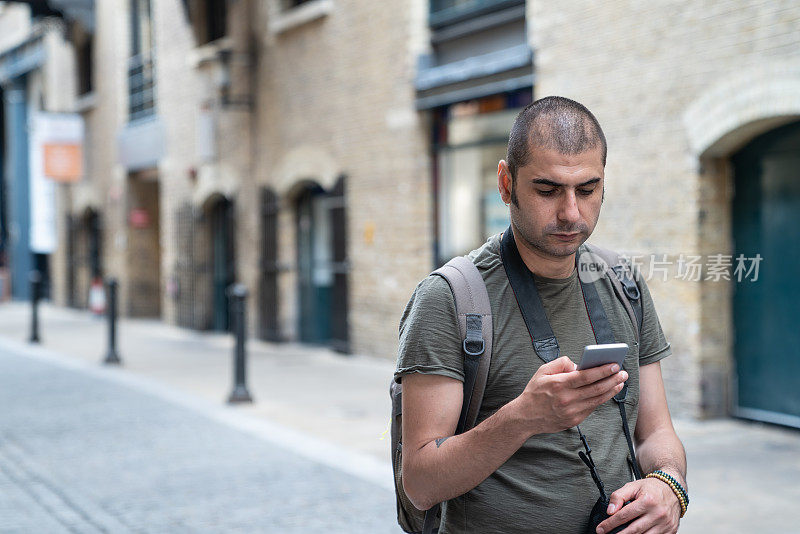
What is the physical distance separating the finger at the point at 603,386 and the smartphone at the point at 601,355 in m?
0.03

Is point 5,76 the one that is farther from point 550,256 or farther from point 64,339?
point 550,256

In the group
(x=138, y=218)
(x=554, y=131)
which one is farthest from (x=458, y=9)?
(x=138, y=218)

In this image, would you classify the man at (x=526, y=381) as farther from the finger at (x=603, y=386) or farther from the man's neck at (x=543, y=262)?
the finger at (x=603, y=386)

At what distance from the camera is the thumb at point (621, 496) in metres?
2.05

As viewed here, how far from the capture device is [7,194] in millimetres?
30422

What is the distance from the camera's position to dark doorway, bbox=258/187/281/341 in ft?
50.1

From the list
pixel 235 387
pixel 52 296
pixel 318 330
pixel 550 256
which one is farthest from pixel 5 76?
pixel 550 256

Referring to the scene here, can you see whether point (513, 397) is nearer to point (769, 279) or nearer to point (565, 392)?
point (565, 392)

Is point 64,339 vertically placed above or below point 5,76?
below

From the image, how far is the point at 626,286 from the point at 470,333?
474 mm

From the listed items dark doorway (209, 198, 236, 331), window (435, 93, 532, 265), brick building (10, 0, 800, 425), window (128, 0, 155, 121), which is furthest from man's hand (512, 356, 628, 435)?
window (128, 0, 155, 121)

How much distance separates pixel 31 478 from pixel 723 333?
5652 millimetres

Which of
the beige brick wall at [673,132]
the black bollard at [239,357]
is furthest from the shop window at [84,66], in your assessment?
the beige brick wall at [673,132]

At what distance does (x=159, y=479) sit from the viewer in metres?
6.82
